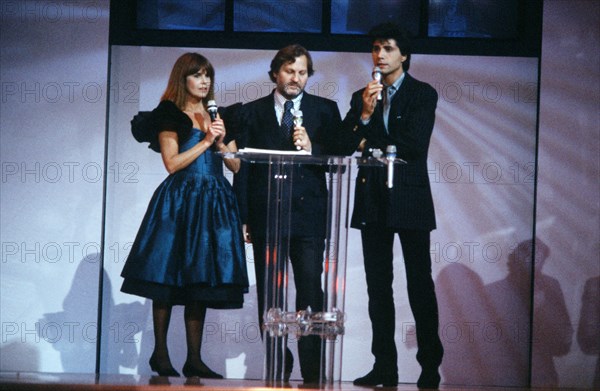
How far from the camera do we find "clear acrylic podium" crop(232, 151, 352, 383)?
4.43 m

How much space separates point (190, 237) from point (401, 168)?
1.43 m

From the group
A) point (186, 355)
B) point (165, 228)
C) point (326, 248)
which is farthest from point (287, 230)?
point (186, 355)

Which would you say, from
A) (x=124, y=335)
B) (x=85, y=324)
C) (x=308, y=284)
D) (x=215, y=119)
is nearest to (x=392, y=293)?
(x=308, y=284)

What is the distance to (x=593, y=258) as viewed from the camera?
612 cm

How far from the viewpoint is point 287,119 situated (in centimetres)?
561

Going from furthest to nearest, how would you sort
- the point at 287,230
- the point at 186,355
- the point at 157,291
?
the point at 186,355 → the point at 157,291 → the point at 287,230

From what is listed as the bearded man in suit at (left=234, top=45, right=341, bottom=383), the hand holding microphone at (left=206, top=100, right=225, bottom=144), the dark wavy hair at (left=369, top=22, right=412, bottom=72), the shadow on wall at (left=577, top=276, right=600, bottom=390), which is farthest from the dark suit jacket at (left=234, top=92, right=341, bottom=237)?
the shadow on wall at (left=577, top=276, right=600, bottom=390)

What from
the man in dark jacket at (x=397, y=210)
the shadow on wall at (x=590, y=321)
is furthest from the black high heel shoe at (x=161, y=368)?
the shadow on wall at (x=590, y=321)

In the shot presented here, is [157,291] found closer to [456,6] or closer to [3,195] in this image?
[3,195]

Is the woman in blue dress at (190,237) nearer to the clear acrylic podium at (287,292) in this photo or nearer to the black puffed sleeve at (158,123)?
the black puffed sleeve at (158,123)

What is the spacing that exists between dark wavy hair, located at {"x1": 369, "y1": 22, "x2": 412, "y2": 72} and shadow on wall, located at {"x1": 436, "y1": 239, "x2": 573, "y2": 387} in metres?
1.47

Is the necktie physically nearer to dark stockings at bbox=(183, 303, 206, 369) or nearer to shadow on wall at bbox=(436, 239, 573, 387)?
dark stockings at bbox=(183, 303, 206, 369)

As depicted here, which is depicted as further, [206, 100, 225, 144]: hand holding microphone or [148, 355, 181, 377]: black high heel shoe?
[148, 355, 181, 377]: black high heel shoe

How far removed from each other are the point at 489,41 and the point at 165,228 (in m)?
2.61
